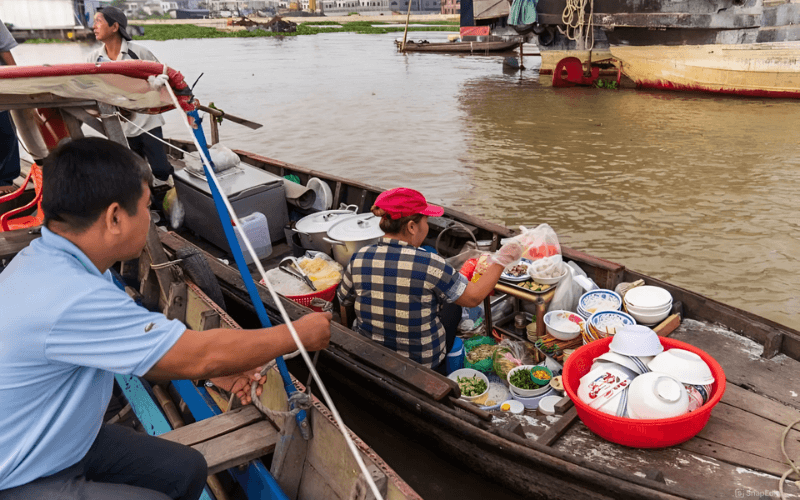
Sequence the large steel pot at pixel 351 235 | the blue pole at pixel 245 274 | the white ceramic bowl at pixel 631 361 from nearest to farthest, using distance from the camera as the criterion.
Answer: the blue pole at pixel 245 274
the white ceramic bowl at pixel 631 361
the large steel pot at pixel 351 235

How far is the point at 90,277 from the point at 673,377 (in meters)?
2.79

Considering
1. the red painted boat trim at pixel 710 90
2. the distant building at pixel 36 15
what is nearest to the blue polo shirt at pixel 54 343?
the red painted boat trim at pixel 710 90

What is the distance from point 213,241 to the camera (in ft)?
18.9

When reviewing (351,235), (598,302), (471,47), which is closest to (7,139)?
(351,235)

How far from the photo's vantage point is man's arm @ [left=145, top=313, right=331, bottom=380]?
5.00ft

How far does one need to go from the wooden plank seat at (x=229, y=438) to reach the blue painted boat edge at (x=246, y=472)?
0.38ft

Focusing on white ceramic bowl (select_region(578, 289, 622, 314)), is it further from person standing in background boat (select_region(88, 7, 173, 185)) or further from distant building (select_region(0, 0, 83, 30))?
distant building (select_region(0, 0, 83, 30))

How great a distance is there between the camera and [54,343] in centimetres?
140

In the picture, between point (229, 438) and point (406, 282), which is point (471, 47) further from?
point (229, 438)

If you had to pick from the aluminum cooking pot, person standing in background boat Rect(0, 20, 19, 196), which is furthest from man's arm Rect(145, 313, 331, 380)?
person standing in background boat Rect(0, 20, 19, 196)

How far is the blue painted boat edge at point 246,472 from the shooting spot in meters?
2.46

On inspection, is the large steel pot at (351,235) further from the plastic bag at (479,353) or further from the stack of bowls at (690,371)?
the stack of bowls at (690,371)

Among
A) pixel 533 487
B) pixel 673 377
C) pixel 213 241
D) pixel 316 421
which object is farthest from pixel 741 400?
pixel 213 241

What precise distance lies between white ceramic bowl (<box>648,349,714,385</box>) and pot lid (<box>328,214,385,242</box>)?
7.89 ft
